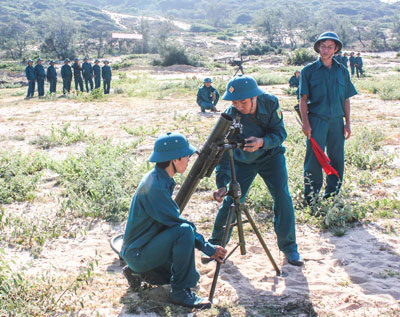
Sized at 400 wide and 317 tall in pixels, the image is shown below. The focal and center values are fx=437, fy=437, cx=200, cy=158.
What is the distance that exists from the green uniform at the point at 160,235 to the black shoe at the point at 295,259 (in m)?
1.01

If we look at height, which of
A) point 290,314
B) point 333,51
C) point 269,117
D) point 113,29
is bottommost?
point 290,314

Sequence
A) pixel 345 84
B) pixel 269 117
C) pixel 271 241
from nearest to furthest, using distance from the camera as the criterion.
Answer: pixel 269 117
pixel 271 241
pixel 345 84

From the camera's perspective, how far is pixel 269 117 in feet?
12.2

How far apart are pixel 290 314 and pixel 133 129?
7.00 m

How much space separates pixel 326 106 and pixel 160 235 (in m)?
2.58

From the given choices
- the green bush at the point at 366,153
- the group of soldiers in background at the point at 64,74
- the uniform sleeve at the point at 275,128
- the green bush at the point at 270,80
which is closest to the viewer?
the uniform sleeve at the point at 275,128

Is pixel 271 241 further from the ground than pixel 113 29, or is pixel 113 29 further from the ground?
pixel 113 29

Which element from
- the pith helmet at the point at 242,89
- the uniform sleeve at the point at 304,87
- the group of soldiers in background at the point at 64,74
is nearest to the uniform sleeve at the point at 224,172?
the pith helmet at the point at 242,89

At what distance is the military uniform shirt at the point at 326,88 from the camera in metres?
4.76

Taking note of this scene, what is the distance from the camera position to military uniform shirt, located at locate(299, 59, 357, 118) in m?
4.76

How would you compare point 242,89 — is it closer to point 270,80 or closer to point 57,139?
point 57,139

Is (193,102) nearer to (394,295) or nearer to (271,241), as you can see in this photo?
(271,241)

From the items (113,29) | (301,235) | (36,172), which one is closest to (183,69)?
(36,172)

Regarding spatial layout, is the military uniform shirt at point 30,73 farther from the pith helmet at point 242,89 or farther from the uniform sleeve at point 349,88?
the pith helmet at point 242,89
